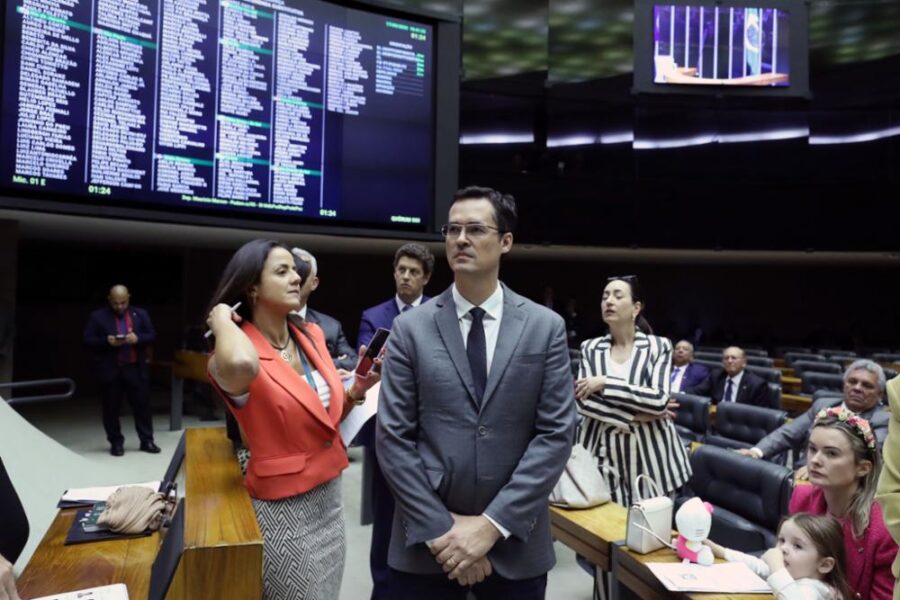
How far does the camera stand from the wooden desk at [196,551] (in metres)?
1.24

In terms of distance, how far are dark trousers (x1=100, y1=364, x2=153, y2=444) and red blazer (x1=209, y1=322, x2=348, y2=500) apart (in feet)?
16.1

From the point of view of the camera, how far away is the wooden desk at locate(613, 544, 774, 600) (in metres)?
1.69

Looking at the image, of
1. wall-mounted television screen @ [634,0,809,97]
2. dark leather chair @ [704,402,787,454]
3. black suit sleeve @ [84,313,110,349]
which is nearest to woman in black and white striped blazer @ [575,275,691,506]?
dark leather chair @ [704,402,787,454]

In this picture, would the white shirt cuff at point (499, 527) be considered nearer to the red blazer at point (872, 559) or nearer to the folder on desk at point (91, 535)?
the red blazer at point (872, 559)

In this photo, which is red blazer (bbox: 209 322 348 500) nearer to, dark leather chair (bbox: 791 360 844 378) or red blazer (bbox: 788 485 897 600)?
red blazer (bbox: 788 485 897 600)

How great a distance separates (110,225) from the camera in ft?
20.8

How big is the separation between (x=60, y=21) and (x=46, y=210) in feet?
4.54

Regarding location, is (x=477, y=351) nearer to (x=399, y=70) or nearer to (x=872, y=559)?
(x=872, y=559)

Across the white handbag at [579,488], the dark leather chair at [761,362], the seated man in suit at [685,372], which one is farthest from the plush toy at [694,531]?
the dark leather chair at [761,362]

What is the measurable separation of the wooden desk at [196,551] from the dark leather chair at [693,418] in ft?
11.2

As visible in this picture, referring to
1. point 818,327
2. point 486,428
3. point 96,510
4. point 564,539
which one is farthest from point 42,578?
point 818,327

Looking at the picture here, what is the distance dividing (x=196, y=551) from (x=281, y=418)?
1.56ft

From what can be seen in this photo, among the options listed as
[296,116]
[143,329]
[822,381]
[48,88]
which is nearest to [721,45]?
[822,381]

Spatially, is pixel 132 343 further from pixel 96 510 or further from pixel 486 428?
pixel 486 428
